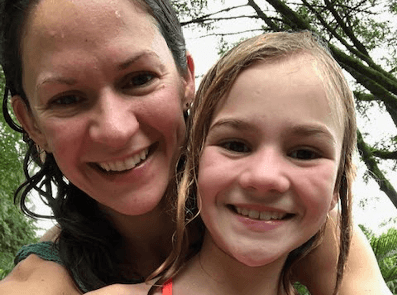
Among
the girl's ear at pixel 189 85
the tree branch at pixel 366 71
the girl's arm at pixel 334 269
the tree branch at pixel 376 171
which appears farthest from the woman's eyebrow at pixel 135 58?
the tree branch at pixel 376 171

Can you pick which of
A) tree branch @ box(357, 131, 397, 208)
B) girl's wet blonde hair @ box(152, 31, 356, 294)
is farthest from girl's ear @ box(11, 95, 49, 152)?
tree branch @ box(357, 131, 397, 208)

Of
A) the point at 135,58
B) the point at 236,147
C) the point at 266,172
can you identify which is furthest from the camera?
the point at 135,58

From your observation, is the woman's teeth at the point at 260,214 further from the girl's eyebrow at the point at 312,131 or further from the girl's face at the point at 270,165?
the girl's eyebrow at the point at 312,131

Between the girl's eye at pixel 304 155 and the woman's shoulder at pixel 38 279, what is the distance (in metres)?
0.92

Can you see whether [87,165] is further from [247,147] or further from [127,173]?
[247,147]

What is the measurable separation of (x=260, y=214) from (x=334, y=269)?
0.71 metres

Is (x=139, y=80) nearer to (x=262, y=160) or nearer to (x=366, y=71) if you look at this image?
(x=262, y=160)

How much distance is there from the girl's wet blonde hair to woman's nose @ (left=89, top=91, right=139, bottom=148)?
0.67 ft

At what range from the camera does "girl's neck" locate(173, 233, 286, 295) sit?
164 centimetres

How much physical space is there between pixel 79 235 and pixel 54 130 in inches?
19.2

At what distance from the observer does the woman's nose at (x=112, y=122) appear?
172cm

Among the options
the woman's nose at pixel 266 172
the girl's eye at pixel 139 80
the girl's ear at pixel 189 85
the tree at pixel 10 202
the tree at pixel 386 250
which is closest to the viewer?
the woman's nose at pixel 266 172

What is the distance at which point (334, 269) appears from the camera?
80.9 inches

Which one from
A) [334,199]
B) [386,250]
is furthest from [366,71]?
[334,199]
